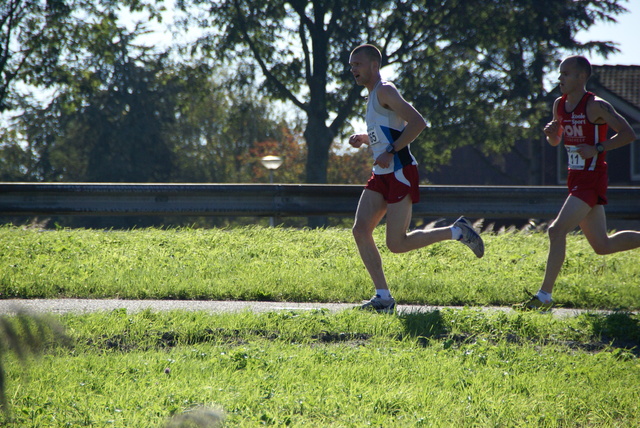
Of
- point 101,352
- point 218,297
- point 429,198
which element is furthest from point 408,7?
point 101,352

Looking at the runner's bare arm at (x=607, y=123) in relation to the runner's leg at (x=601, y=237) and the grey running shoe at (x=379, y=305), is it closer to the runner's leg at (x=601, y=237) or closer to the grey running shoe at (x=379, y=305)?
the runner's leg at (x=601, y=237)

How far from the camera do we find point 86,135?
43156 millimetres

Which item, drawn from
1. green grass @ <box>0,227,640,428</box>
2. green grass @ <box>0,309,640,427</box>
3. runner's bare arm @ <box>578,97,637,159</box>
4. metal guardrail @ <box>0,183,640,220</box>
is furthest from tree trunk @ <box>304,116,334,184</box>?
green grass @ <box>0,309,640,427</box>

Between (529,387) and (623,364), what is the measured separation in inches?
31.2

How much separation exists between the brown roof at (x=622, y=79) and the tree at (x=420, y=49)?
4.63ft

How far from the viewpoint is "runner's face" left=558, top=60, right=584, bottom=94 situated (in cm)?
515

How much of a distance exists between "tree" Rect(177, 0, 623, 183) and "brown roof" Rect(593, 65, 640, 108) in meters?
1.41

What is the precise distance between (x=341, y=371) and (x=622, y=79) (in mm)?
30572

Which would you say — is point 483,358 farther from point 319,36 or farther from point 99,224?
point 99,224

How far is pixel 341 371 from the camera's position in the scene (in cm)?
335

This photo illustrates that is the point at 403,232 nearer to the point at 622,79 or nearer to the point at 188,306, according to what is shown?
the point at 188,306

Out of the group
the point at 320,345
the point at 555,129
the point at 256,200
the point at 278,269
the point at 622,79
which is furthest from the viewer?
the point at 622,79

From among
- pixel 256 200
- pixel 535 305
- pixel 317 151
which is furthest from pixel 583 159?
pixel 317 151

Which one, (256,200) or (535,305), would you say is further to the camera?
(256,200)
